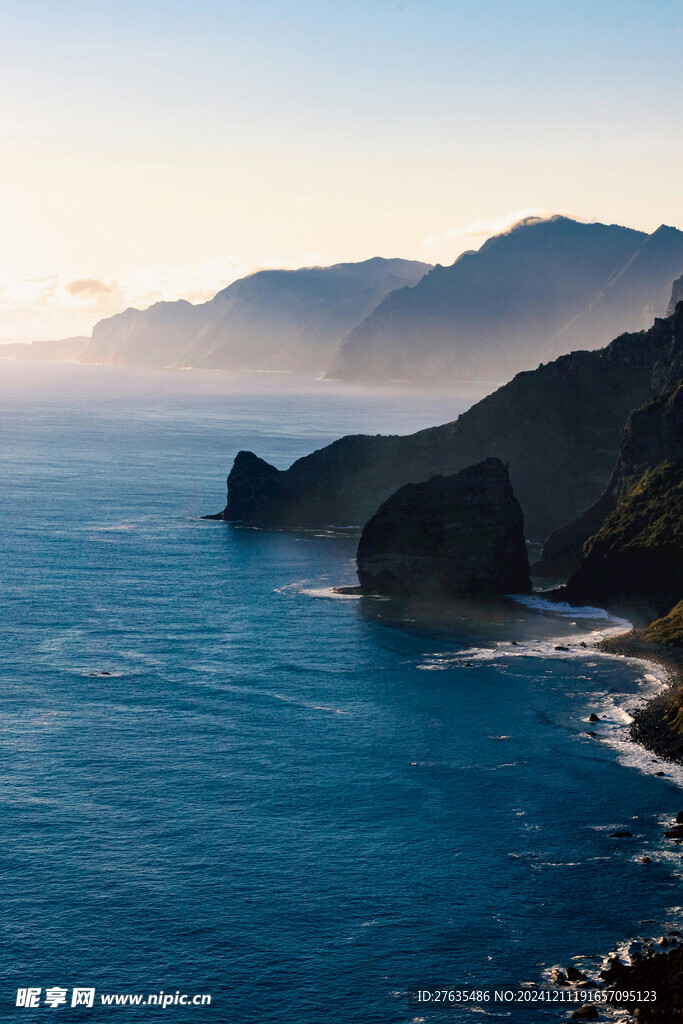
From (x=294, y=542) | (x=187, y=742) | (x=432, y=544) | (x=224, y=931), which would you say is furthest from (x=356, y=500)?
(x=224, y=931)

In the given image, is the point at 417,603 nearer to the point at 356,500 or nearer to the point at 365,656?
the point at 365,656

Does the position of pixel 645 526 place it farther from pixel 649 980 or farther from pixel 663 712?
pixel 649 980

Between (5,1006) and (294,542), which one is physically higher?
(294,542)

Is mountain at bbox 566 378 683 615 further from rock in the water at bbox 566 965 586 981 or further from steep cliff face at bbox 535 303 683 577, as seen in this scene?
rock in the water at bbox 566 965 586 981

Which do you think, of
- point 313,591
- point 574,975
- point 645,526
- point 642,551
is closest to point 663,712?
point 574,975

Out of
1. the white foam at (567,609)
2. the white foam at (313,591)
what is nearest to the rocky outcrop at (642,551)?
the white foam at (567,609)

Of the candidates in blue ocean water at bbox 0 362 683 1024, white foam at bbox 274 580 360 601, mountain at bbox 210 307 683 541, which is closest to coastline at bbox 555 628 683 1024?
blue ocean water at bbox 0 362 683 1024
